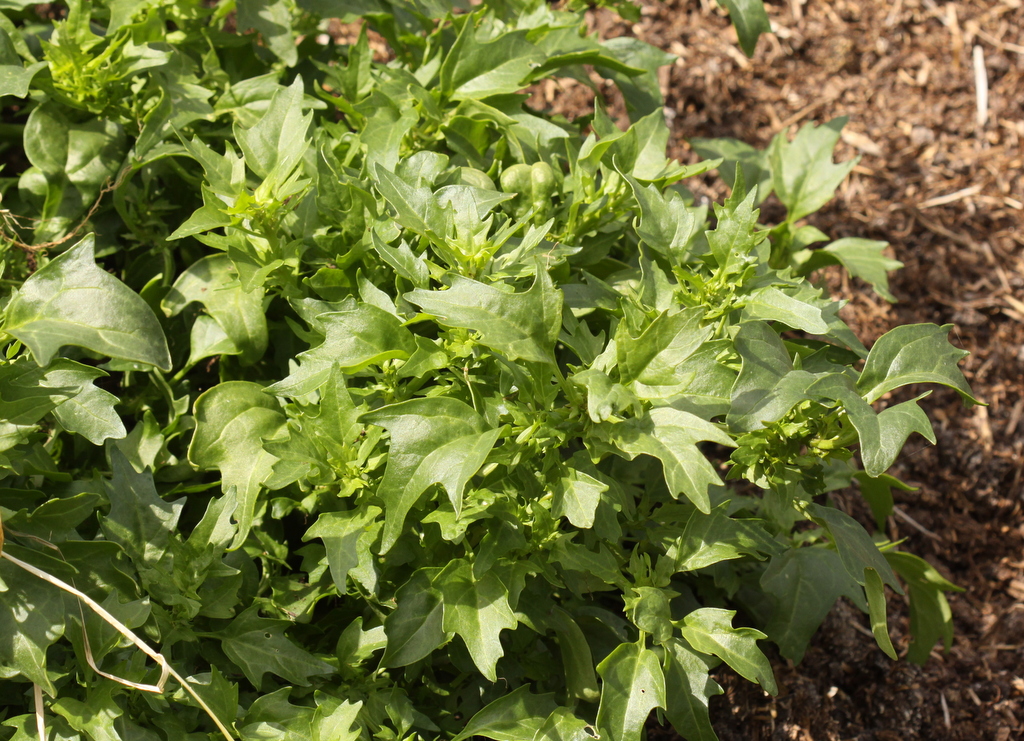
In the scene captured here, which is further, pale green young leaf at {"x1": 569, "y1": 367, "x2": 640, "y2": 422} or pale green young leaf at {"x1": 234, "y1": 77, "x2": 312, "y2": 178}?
pale green young leaf at {"x1": 234, "y1": 77, "x2": 312, "y2": 178}

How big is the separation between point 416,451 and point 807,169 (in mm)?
1858

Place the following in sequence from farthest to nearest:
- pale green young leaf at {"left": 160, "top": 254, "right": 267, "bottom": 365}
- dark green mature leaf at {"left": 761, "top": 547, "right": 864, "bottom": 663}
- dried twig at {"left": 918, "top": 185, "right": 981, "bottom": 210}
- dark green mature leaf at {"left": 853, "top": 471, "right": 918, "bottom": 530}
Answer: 1. dried twig at {"left": 918, "top": 185, "right": 981, "bottom": 210}
2. dark green mature leaf at {"left": 853, "top": 471, "right": 918, "bottom": 530}
3. dark green mature leaf at {"left": 761, "top": 547, "right": 864, "bottom": 663}
4. pale green young leaf at {"left": 160, "top": 254, "right": 267, "bottom": 365}

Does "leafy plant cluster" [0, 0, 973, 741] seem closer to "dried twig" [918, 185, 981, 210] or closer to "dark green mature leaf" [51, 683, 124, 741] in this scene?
"dark green mature leaf" [51, 683, 124, 741]

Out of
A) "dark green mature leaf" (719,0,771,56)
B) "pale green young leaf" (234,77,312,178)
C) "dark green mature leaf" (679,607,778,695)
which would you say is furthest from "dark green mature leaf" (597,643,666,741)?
"dark green mature leaf" (719,0,771,56)

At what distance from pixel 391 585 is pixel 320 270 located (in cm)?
75

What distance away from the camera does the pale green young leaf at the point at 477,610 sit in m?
1.66

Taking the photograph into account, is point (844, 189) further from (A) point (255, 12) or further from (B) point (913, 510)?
(A) point (255, 12)

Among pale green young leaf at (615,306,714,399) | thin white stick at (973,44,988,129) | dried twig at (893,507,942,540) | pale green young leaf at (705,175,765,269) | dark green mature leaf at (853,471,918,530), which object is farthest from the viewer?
thin white stick at (973,44,988,129)

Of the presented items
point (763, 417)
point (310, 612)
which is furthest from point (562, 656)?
point (763, 417)

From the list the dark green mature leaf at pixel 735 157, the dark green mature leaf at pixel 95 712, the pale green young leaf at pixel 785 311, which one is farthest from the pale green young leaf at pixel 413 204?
the dark green mature leaf at pixel 735 157

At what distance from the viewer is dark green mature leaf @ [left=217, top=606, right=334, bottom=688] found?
1.82 m

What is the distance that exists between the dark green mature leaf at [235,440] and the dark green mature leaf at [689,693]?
0.99m

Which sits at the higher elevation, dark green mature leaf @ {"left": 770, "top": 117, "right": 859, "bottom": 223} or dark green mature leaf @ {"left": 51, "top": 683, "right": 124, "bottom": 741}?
dark green mature leaf @ {"left": 770, "top": 117, "right": 859, "bottom": 223}

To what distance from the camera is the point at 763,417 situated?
158cm
